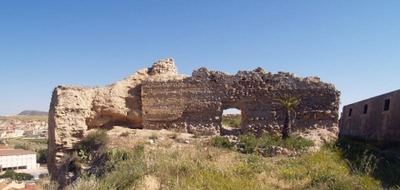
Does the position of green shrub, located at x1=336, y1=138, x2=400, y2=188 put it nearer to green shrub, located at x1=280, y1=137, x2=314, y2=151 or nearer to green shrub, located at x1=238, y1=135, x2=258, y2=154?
green shrub, located at x1=280, y1=137, x2=314, y2=151

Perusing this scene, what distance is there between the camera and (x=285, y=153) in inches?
526

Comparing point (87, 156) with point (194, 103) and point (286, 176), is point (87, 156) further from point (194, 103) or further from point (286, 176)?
point (286, 176)

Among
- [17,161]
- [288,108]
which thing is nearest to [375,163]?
[288,108]

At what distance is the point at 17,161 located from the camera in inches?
2299

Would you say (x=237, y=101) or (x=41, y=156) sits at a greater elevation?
(x=237, y=101)

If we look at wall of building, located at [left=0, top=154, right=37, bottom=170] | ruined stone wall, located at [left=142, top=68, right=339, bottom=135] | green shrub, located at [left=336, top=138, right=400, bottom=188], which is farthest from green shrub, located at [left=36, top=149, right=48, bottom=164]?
green shrub, located at [left=336, top=138, right=400, bottom=188]

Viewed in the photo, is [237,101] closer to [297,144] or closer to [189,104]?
[189,104]

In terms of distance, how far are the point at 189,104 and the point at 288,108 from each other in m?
3.94

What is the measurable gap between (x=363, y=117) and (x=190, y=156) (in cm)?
1624

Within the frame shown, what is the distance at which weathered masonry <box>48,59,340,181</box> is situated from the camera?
15.5m

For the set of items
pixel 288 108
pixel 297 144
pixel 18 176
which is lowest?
pixel 18 176

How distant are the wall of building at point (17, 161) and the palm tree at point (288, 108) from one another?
51245 millimetres

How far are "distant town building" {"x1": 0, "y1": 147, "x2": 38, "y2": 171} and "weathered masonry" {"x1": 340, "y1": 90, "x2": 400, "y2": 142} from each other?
46.5 m

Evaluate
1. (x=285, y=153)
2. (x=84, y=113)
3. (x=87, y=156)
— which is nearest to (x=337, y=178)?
(x=285, y=153)
